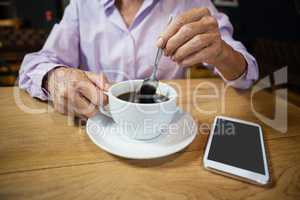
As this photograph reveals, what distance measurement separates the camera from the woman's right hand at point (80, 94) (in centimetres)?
58

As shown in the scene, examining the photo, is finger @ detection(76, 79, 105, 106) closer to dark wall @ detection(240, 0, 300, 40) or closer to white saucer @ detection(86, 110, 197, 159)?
white saucer @ detection(86, 110, 197, 159)

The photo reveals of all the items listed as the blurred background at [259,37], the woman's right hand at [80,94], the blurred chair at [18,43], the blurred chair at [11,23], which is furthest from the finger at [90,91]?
the blurred chair at [11,23]

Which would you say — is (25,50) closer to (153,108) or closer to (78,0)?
(78,0)

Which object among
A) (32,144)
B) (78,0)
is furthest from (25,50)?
(32,144)

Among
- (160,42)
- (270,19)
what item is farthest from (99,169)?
(270,19)

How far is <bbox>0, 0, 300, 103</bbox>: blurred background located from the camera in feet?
8.48

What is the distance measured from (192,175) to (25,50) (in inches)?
133

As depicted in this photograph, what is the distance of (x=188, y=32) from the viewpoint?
0.60 meters

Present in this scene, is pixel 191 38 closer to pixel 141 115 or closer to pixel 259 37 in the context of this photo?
pixel 141 115


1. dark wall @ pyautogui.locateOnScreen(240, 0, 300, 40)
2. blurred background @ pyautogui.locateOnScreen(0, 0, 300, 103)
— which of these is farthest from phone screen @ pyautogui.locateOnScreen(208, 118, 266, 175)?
dark wall @ pyautogui.locateOnScreen(240, 0, 300, 40)

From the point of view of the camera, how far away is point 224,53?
2.32ft

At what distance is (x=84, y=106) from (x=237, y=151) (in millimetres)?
368

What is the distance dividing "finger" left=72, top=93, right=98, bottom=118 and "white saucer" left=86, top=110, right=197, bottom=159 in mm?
17

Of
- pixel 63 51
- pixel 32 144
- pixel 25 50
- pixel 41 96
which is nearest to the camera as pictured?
pixel 32 144
